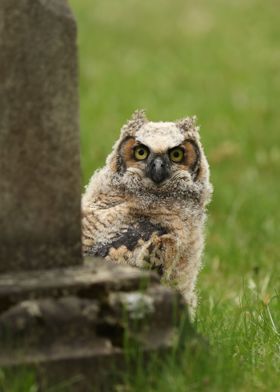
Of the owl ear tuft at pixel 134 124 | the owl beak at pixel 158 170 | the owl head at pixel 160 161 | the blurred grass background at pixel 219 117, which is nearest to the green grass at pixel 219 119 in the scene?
the blurred grass background at pixel 219 117

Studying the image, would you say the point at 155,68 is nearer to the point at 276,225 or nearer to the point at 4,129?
the point at 276,225

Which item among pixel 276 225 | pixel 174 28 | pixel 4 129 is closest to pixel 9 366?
pixel 4 129

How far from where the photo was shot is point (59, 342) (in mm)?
3908

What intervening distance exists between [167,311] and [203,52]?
16312 mm

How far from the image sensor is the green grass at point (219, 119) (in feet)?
15.6

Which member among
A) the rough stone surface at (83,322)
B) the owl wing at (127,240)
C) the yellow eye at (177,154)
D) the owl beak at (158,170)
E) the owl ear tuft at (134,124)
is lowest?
the rough stone surface at (83,322)

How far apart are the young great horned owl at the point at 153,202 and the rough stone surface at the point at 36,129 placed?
96 centimetres

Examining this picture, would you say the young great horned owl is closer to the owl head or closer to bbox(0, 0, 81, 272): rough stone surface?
the owl head

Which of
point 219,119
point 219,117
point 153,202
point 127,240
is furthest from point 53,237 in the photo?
point 219,117

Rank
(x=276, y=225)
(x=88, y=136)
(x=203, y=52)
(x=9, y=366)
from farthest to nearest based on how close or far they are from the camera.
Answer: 1. (x=203, y=52)
2. (x=88, y=136)
3. (x=276, y=225)
4. (x=9, y=366)

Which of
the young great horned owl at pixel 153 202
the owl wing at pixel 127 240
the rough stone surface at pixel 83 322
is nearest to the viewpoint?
the rough stone surface at pixel 83 322

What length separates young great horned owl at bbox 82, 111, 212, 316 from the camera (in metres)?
5.18

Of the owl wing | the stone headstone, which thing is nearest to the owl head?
the owl wing

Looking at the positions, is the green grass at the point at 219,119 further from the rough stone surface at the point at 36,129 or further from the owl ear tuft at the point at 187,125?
the owl ear tuft at the point at 187,125
